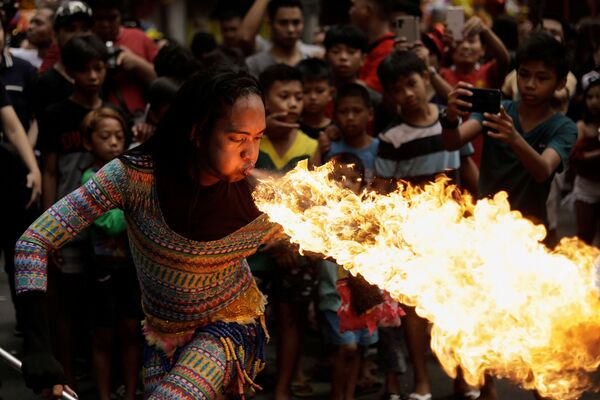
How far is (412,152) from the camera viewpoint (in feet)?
19.0

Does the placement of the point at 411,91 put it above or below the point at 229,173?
below

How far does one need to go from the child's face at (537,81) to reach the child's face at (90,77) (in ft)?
8.92

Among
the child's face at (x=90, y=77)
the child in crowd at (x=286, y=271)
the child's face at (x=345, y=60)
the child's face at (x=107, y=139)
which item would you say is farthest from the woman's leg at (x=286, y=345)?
the child's face at (x=345, y=60)

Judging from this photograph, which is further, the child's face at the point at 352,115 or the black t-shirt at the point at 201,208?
Result: the child's face at the point at 352,115

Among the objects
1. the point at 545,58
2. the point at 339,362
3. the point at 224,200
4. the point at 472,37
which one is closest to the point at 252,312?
the point at 224,200

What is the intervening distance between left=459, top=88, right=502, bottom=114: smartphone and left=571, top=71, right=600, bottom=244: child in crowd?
7.24 feet

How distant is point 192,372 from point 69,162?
9.21ft

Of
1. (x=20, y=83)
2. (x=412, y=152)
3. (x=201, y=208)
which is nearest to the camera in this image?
(x=201, y=208)

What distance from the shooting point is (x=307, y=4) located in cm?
2003

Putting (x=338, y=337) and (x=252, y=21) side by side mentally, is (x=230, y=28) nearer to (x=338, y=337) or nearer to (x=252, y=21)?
(x=252, y=21)

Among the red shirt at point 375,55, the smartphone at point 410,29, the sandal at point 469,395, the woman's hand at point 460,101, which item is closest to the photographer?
the woman's hand at point 460,101

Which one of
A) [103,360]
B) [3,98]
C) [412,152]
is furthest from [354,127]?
[3,98]

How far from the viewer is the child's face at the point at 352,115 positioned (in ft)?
19.5

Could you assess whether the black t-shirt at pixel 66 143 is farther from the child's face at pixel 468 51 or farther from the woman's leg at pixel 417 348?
the child's face at pixel 468 51
